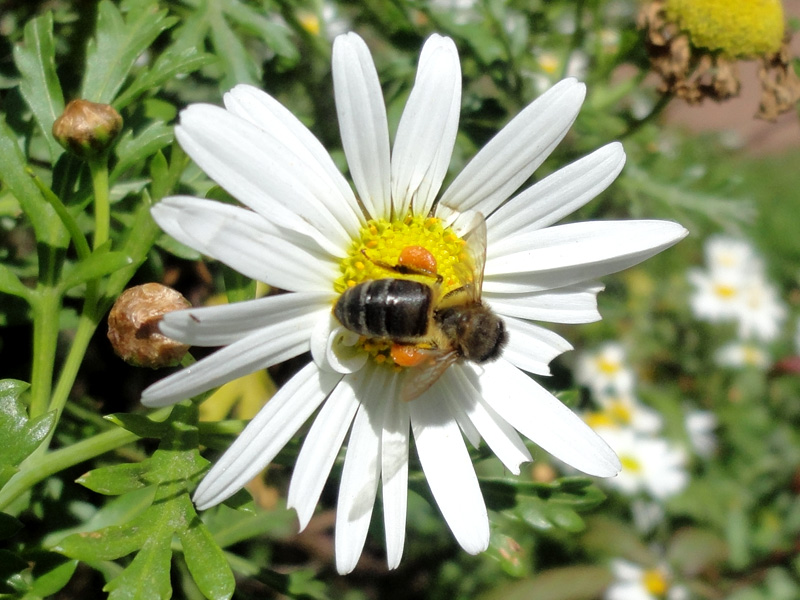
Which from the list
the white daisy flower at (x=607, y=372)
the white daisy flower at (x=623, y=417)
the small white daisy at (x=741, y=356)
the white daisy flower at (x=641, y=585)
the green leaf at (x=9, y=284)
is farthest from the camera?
the small white daisy at (x=741, y=356)

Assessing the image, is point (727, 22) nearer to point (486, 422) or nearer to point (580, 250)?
point (580, 250)

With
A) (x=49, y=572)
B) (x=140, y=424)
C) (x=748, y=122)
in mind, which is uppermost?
(x=748, y=122)

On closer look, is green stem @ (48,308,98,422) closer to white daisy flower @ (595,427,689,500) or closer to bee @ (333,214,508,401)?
bee @ (333,214,508,401)

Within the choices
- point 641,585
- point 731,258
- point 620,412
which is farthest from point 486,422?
point 731,258

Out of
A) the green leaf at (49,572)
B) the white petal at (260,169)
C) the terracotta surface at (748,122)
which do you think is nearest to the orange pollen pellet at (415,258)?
the white petal at (260,169)

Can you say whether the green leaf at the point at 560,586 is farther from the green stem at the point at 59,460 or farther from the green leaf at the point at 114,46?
the green leaf at the point at 114,46

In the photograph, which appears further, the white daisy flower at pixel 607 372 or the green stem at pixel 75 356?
the white daisy flower at pixel 607 372

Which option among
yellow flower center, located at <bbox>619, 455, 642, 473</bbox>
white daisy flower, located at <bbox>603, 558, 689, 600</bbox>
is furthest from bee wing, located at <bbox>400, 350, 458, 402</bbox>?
yellow flower center, located at <bbox>619, 455, 642, 473</bbox>
